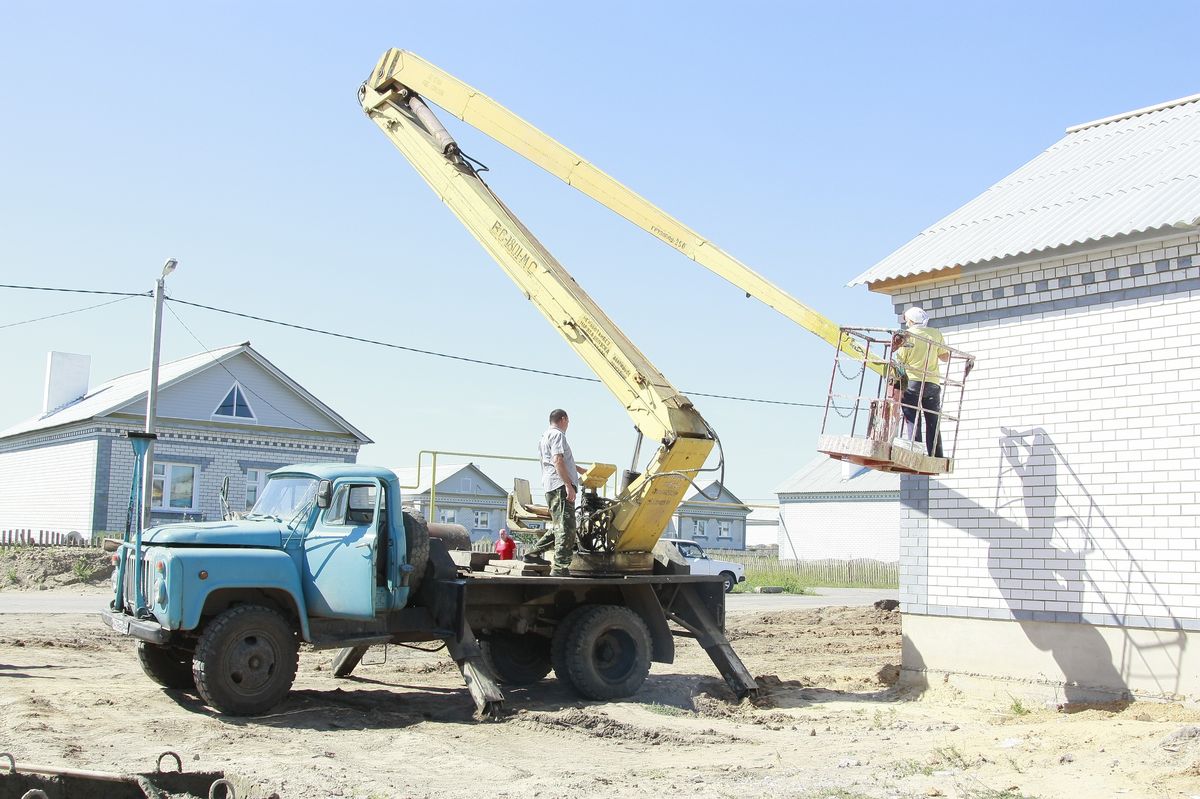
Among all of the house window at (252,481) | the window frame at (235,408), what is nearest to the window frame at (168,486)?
the house window at (252,481)

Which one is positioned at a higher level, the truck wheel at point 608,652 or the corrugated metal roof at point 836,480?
the corrugated metal roof at point 836,480

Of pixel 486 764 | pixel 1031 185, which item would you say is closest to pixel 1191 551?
pixel 1031 185

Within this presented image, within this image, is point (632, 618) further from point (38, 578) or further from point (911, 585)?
point (38, 578)

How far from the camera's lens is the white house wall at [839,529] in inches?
1972

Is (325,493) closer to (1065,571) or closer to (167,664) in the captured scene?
(167,664)

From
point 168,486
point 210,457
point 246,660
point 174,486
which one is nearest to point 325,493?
point 246,660

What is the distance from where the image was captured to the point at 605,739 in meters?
9.41

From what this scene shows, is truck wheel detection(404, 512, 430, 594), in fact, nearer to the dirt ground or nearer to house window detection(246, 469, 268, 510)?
the dirt ground

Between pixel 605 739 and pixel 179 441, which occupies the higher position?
pixel 179 441

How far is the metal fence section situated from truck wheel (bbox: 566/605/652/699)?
27688mm

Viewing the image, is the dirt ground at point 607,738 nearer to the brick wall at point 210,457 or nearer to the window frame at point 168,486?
the window frame at point 168,486

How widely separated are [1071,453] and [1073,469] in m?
0.16

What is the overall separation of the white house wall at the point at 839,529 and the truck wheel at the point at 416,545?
39718mm

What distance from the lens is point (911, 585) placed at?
1216 cm
